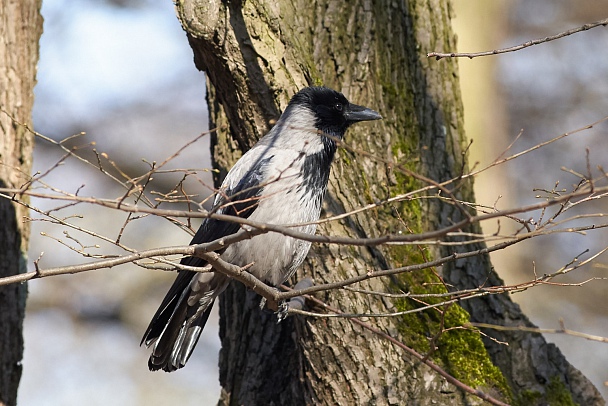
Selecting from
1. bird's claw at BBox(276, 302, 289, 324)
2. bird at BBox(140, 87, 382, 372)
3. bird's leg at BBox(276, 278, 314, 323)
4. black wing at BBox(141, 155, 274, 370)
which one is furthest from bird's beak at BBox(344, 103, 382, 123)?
bird's claw at BBox(276, 302, 289, 324)

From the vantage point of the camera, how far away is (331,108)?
473cm

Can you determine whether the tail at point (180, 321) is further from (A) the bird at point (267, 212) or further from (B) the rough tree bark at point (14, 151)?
(B) the rough tree bark at point (14, 151)

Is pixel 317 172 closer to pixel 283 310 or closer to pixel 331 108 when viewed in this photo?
pixel 331 108

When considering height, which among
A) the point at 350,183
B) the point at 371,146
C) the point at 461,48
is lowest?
the point at 350,183

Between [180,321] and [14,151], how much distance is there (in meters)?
1.63

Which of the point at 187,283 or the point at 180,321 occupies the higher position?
the point at 187,283

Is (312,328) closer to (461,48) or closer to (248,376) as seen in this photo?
(248,376)

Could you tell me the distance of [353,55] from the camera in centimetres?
485

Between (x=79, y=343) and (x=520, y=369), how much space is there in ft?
28.7

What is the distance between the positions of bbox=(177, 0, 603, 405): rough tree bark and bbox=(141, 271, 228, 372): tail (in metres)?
0.47

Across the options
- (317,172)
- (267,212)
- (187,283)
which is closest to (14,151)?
(187,283)

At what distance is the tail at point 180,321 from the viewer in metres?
4.41

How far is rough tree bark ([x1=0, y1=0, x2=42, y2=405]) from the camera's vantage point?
4.83 m

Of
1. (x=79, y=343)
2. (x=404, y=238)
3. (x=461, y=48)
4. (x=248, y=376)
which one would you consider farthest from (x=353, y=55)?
(x=79, y=343)
